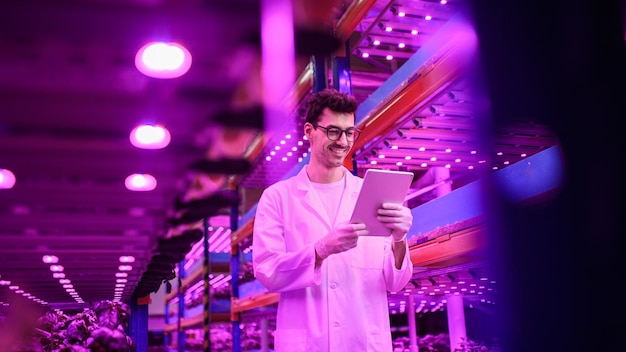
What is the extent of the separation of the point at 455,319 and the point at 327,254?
12.1ft

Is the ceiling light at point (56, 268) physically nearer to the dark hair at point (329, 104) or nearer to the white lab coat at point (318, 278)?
the white lab coat at point (318, 278)

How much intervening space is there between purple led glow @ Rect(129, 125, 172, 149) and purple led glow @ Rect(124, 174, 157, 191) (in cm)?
10

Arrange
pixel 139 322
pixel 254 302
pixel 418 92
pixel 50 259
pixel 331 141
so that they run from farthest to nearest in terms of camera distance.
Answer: pixel 254 302
pixel 418 92
pixel 139 322
pixel 331 141
pixel 50 259

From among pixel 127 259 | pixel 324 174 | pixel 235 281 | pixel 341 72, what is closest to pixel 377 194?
pixel 324 174

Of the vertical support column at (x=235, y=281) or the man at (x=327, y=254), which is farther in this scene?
the vertical support column at (x=235, y=281)

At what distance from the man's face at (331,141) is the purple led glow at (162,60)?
4.97 ft

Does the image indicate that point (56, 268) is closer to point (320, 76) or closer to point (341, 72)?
point (341, 72)

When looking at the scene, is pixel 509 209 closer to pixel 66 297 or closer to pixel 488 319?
pixel 66 297

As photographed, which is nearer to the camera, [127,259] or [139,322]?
[127,259]

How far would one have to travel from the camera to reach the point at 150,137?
0.74 meters

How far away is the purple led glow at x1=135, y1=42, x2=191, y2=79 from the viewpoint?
649 mm

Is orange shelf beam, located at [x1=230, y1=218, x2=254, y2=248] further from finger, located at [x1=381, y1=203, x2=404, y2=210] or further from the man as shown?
finger, located at [x1=381, y1=203, x2=404, y2=210]

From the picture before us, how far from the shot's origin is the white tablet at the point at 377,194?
1.81 m

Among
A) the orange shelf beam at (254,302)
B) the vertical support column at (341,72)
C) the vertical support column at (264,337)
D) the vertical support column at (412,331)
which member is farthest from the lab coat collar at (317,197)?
the vertical support column at (264,337)
